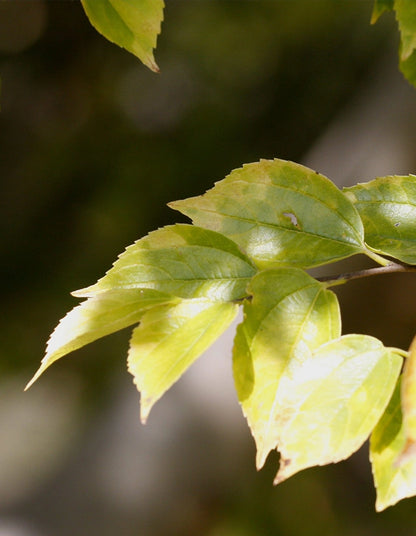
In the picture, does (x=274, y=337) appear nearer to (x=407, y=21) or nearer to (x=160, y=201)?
(x=407, y=21)

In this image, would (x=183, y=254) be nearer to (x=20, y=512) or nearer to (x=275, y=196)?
(x=275, y=196)

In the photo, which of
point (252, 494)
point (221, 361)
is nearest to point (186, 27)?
point (221, 361)

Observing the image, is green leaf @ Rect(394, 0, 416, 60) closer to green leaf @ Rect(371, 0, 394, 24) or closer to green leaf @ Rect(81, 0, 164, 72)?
→ green leaf @ Rect(371, 0, 394, 24)

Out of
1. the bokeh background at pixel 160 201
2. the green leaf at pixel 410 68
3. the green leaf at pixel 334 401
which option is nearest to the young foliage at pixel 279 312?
the green leaf at pixel 334 401

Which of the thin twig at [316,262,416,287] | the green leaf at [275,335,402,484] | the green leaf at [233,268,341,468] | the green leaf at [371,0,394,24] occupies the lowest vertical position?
the green leaf at [275,335,402,484]

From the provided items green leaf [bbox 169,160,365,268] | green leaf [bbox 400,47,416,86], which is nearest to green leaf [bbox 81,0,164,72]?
green leaf [bbox 169,160,365,268]

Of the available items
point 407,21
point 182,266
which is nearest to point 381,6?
point 407,21

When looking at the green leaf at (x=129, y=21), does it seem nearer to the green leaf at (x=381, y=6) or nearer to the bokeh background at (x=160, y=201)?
the green leaf at (x=381, y=6)
